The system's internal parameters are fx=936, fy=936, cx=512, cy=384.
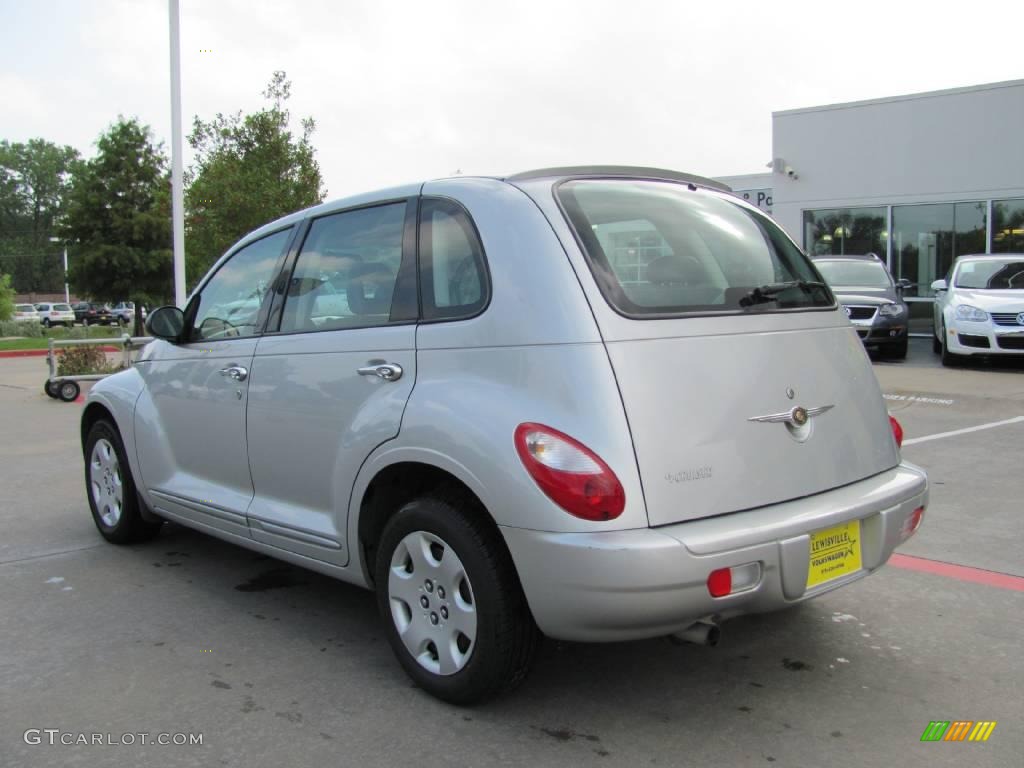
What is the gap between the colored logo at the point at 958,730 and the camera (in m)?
2.94

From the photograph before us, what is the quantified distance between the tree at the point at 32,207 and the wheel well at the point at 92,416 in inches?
4169

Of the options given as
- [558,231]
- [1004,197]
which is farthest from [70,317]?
[558,231]

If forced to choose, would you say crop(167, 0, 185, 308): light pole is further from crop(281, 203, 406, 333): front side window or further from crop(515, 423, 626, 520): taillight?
crop(515, 423, 626, 520): taillight

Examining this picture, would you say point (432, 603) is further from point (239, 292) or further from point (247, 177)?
point (247, 177)

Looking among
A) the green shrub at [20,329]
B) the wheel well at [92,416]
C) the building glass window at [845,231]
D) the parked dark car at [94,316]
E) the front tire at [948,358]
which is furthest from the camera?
the parked dark car at [94,316]

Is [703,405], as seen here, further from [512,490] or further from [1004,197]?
[1004,197]

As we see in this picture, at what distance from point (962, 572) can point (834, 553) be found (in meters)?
1.94

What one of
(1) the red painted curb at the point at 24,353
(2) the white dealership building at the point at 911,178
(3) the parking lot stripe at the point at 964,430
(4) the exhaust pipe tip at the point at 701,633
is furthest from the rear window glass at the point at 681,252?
(1) the red painted curb at the point at 24,353

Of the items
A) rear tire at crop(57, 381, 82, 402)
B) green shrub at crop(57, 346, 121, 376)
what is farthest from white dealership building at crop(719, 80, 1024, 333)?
rear tire at crop(57, 381, 82, 402)

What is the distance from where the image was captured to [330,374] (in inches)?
143

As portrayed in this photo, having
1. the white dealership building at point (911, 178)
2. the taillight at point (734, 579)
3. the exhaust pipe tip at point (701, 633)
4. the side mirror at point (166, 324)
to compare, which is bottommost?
the exhaust pipe tip at point (701, 633)

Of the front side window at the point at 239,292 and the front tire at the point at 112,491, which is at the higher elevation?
the front side window at the point at 239,292

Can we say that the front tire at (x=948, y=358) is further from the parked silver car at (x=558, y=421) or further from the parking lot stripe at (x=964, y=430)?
the parked silver car at (x=558, y=421)

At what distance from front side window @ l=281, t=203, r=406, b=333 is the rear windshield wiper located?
1303mm
